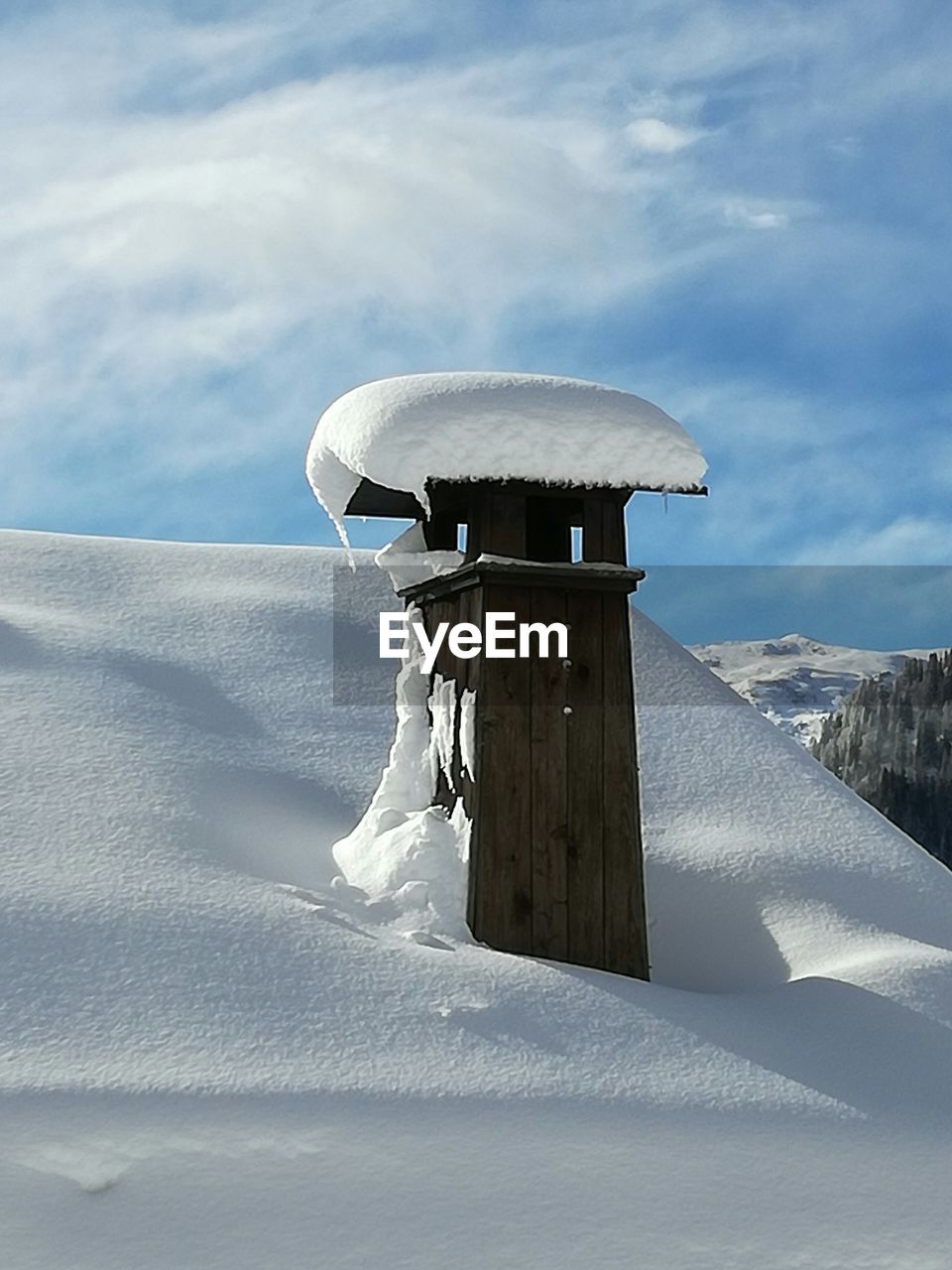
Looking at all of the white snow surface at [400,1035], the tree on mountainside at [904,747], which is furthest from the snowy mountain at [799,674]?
the white snow surface at [400,1035]

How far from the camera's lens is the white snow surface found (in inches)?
121

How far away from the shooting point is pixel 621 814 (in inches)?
197

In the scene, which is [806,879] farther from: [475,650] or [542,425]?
[542,425]

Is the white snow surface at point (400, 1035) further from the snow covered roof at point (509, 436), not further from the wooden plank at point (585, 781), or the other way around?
the snow covered roof at point (509, 436)

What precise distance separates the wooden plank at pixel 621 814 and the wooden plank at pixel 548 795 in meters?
0.19

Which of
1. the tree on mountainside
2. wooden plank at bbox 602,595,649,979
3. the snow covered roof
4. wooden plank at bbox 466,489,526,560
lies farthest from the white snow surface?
the tree on mountainside

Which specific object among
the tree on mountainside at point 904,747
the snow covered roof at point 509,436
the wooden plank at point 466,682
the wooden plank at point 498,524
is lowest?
the tree on mountainside at point 904,747

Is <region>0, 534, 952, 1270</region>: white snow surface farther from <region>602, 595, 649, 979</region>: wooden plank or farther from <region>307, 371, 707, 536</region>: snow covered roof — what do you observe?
<region>307, 371, 707, 536</region>: snow covered roof

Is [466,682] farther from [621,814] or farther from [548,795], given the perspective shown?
[621,814]

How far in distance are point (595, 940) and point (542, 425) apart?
201 centimetres

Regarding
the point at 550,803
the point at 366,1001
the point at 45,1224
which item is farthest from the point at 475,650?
the point at 45,1224

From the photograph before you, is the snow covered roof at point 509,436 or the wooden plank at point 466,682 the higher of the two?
the snow covered roof at point 509,436

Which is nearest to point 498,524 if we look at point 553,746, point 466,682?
point 466,682

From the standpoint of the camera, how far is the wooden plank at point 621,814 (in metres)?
4.91
